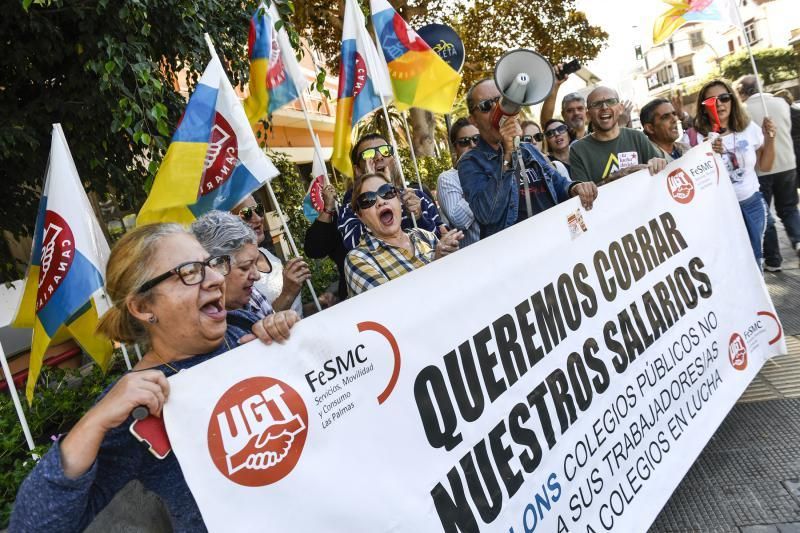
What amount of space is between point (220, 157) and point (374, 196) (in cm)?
93

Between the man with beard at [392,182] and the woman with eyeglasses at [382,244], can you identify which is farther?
the man with beard at [392,182]

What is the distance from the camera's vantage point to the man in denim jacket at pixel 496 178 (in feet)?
9.63

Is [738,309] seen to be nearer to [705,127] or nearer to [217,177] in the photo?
[705,127]

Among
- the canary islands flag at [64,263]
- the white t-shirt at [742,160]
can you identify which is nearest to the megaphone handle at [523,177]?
the canary islands flag at [64,263]

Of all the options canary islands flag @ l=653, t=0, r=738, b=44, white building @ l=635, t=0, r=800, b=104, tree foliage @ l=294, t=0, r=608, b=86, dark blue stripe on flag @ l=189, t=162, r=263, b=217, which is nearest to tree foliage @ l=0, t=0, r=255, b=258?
dark blue stripe on flag @ l=189, t=162, r=263, b=217

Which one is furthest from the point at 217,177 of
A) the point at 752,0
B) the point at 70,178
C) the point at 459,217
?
the point at 752,0

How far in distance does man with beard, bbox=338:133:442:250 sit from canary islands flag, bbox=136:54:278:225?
0.58 meters

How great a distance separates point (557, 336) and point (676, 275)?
1033 mm

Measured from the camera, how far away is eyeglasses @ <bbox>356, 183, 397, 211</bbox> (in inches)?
105

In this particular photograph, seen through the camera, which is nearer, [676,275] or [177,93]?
[676,275]

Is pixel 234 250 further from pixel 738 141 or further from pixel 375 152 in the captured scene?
pixel 738 141

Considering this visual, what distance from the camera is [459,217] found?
3.32 metres

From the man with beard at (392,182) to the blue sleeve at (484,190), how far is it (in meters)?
0.34

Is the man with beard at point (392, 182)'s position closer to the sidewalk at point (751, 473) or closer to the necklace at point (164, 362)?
the necklace at point (164, 362)
